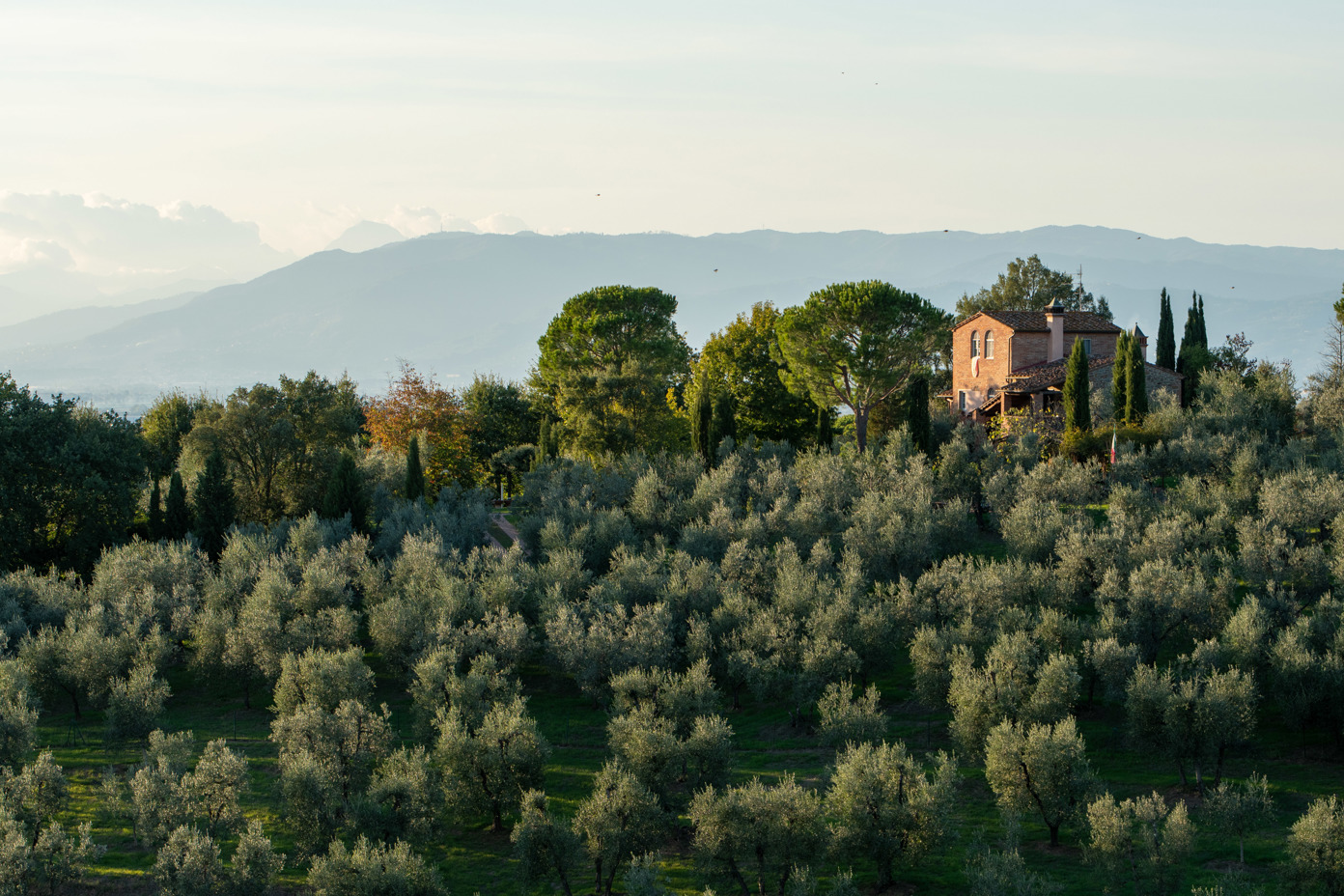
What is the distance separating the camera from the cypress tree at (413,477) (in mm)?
50062

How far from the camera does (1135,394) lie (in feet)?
173

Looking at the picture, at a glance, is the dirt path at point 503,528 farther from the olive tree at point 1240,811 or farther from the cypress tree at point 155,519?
the olive tree at point 1240,811

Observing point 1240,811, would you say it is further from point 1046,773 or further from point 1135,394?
point 1135,394

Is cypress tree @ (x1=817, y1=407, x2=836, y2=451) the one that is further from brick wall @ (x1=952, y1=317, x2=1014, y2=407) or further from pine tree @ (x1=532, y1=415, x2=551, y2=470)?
pine tree @ (x1=532, y1=415, x2=551, y2=470)

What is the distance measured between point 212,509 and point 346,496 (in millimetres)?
5594

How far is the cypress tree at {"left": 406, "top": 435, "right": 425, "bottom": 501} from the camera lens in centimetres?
5006

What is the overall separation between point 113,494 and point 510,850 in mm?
33686

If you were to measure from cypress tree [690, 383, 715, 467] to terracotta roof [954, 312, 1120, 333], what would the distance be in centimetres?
2302

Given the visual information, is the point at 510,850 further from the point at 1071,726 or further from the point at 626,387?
the point at 626,387

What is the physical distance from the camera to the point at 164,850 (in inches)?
704

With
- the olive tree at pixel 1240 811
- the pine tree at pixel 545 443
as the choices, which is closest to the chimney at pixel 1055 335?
the pine tree at pixel 545 443

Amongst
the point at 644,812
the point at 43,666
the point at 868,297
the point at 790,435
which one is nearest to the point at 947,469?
the point at 868,297

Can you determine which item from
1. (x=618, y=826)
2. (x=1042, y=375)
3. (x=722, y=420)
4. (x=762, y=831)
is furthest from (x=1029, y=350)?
(x=618, y=826)

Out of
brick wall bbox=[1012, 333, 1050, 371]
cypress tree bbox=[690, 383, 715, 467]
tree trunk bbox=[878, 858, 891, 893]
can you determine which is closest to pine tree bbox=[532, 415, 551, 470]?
cypress tree bbox=[690, 383, 715, 467]
